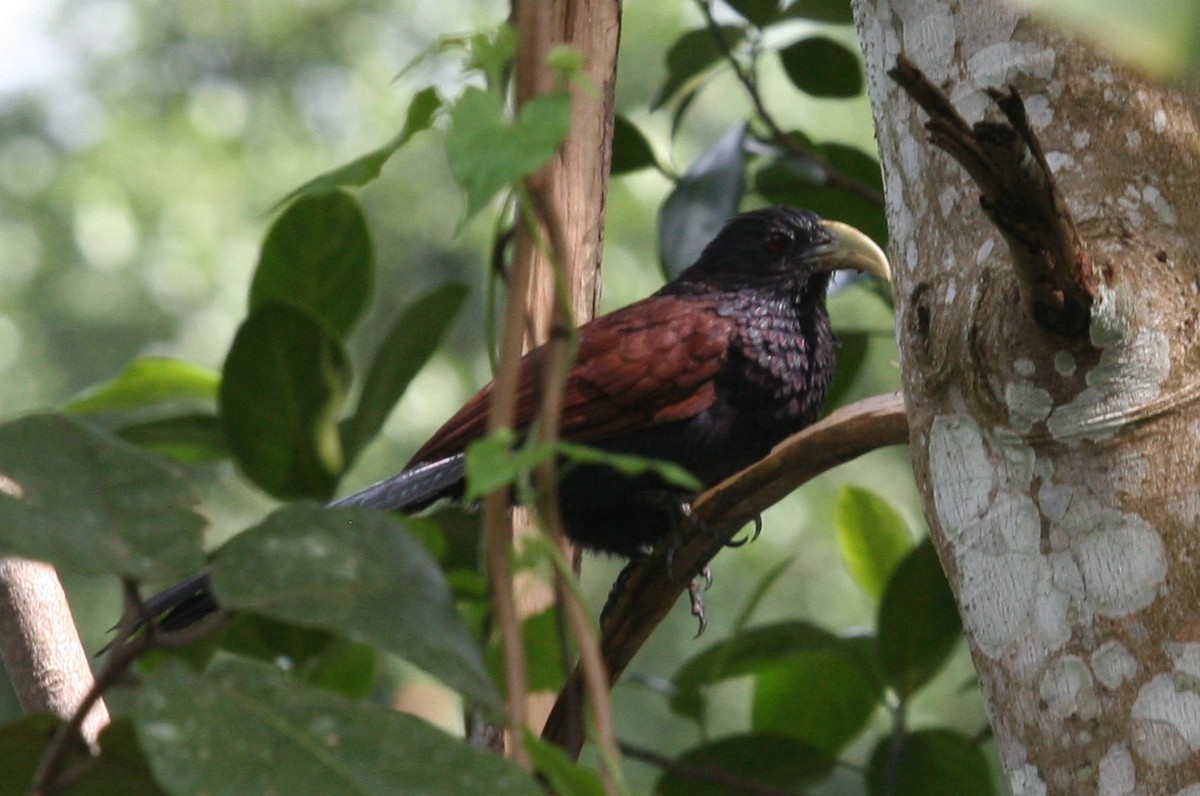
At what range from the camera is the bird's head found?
252cm

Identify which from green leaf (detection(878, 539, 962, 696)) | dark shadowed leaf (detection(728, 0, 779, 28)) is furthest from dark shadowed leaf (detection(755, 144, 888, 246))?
green leaf (detection(878, 539, 962, 696))

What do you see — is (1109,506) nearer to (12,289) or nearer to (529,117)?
(529,117)

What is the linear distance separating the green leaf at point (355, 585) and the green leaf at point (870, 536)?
5.54 ft

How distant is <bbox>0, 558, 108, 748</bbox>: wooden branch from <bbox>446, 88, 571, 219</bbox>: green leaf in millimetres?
830

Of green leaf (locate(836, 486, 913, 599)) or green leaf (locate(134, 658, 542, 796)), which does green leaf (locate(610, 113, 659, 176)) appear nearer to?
green leaf (locate(836, 486, 913, 599))

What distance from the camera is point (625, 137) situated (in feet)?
7.82

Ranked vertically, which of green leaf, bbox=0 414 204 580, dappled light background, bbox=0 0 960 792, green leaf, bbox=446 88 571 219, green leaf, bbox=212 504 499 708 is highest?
green leaf, bbox=446 88 571 219

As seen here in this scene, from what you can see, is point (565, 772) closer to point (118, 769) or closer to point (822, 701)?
point (118, 769)

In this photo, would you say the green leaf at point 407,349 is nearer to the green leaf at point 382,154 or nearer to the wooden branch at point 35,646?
the wooden branch at point 35,646

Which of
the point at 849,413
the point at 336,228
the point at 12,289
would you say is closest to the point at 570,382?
the point at 336,228

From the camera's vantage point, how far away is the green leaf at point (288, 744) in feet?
1.72

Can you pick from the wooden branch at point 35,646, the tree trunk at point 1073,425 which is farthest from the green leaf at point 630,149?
the wooden branch at point 35,646

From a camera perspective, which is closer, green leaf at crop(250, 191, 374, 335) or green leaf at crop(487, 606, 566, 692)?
green leaf at crop(487, 606, 566, 692)

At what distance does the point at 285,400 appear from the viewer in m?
1.91
